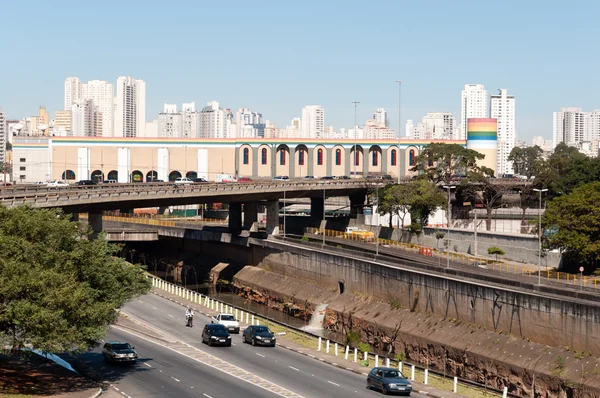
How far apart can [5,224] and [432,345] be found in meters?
34.2

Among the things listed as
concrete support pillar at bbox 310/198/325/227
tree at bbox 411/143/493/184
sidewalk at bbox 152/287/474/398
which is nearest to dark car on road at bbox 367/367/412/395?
sidewalk at bbox 152/287/474/398

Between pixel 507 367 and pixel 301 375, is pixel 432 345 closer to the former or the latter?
pixel 507 367

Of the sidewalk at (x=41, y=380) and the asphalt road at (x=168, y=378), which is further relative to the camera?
the asphalt road at (x=168, y=378)

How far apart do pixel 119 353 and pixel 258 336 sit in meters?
11.4

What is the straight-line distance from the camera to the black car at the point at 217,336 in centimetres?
6041

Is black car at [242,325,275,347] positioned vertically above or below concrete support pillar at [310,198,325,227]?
below

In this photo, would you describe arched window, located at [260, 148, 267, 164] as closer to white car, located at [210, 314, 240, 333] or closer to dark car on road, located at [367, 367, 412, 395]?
white car, located at [210, 314, 240, 333]

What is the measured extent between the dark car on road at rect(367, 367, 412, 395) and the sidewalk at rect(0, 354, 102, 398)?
1381 centimetres

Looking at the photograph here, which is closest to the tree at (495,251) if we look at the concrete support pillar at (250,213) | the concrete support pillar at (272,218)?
the concrete support pillar at (272,218)

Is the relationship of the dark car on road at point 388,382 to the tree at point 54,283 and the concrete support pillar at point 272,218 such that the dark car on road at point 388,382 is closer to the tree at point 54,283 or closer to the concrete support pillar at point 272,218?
the tree at point 54,283

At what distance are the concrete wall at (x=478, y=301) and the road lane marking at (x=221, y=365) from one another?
21.7 meters

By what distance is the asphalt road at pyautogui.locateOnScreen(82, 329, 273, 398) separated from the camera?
1786 inches

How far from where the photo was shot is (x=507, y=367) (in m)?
60.1

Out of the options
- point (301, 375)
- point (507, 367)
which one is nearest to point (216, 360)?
point (301, 375)
